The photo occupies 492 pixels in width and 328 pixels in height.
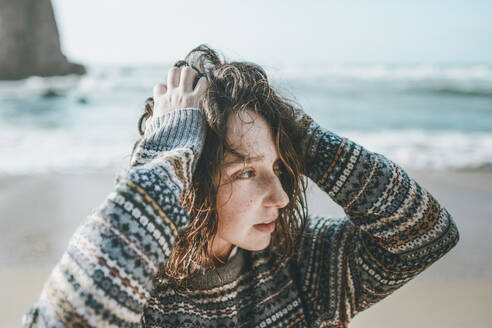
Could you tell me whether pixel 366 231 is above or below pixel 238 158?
below

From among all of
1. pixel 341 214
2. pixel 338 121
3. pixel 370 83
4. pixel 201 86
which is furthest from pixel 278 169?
pixel 370 83

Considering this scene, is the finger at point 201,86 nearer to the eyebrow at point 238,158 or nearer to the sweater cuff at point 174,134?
the sweater cuff at point 174,134

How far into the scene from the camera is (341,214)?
12.0 feet

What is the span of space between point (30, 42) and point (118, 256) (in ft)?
97.4

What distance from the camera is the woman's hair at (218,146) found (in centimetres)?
125

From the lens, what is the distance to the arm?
0.79 meters

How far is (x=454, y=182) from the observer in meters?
4.50

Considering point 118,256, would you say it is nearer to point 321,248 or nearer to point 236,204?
point 236,204

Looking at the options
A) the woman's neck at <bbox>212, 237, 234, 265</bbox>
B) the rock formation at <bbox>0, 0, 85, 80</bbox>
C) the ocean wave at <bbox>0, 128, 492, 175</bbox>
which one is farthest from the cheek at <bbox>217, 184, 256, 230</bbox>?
the rock formation at <bbox>0, 0, 85, 80</bbox>

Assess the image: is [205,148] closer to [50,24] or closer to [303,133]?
[303,133]

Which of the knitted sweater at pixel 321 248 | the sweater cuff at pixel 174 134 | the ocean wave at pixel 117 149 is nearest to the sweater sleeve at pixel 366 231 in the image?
the knitted sweater at pixel 321 248

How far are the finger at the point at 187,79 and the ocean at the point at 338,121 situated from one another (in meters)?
0.38

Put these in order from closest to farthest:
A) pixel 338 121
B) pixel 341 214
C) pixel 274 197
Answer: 1. pixel 274 197
2. pixel 341 214
3. pixel 338 121

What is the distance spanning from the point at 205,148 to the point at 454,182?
410 centimetres
